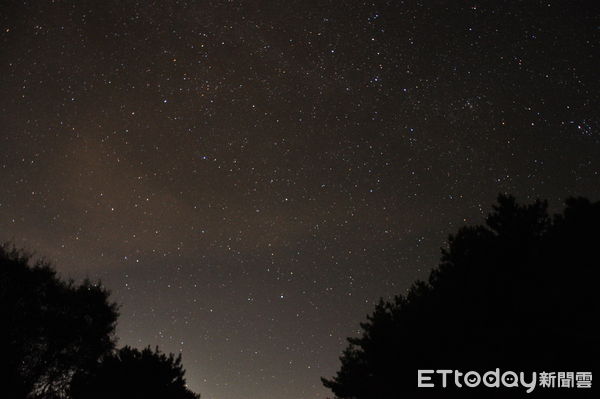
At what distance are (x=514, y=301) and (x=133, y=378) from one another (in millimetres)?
18111

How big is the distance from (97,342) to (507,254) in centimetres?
2120

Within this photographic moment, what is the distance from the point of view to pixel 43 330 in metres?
19.1

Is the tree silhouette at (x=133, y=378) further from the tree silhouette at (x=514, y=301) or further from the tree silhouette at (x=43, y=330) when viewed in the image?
the tree silhouette at (x=514, y=301)

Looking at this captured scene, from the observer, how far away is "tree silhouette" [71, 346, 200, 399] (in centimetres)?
1897

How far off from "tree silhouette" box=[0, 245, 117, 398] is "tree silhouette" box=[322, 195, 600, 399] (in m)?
16.5

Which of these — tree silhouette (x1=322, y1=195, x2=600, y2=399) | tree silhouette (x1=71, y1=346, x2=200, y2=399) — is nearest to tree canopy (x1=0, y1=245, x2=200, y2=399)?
tree silhouette (x1=71, y1=346, x2=200, y2=399)

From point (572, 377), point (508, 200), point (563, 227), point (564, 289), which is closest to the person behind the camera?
point (572, 377)

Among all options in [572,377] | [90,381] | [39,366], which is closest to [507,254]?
[572,377]

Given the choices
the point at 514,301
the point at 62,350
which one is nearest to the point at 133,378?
the point at 62,350

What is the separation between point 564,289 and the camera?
11.1 m

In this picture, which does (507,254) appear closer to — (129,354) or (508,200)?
(508,200)

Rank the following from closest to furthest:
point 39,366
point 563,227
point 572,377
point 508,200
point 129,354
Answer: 1. point 572,377
2. point 563,227
3. point 508,200
4. point 39,366
5. point 129,354

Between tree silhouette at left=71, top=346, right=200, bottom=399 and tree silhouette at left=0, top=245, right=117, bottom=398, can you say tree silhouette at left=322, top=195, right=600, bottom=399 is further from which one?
tree silhouette at left=0, top=245, right=117, bottom=398

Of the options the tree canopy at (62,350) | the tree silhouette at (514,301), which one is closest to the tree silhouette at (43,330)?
the tree canopy at (62,350)
